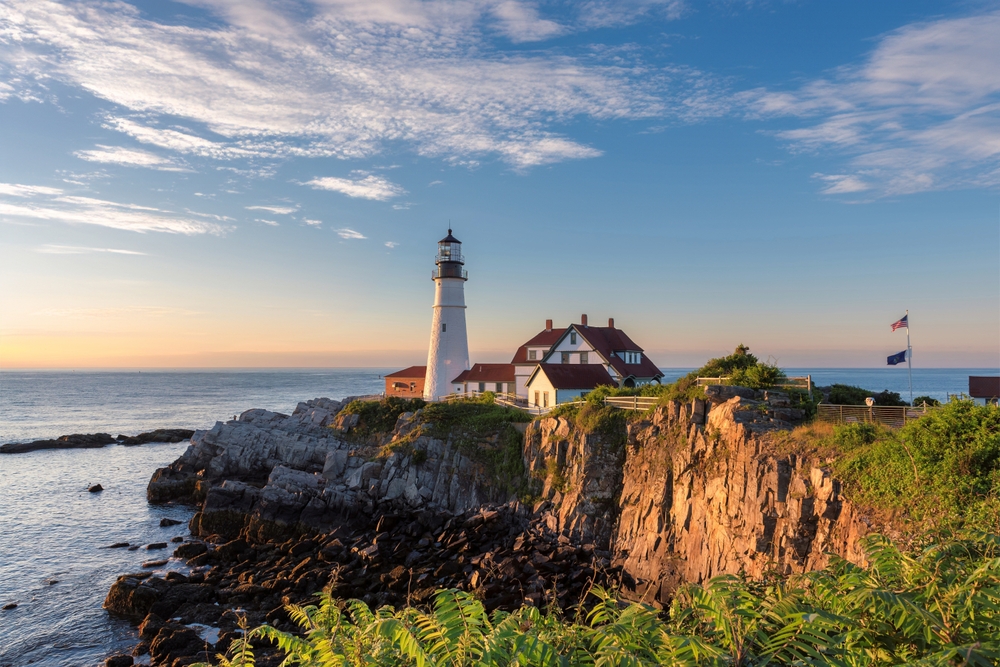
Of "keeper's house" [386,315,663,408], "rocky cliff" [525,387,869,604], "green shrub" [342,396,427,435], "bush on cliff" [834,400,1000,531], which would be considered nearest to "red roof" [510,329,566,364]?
"keeper's house" [386,315,663,408]

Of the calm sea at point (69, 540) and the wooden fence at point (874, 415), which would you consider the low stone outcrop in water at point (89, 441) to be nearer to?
the calm sea at point (69, 540)

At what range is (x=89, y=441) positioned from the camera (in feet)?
202

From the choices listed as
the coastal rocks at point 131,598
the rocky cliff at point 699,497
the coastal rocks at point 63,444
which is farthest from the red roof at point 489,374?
the coastal rocks at point 63,444

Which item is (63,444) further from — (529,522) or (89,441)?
(529,522)

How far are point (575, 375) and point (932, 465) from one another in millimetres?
27191

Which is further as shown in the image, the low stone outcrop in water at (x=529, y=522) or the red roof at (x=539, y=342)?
the red roof at (x=539, y=342)

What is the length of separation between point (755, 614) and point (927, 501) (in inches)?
517

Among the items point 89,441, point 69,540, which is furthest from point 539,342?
point 89,441

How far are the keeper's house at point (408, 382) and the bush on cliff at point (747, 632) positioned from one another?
56.4 meters

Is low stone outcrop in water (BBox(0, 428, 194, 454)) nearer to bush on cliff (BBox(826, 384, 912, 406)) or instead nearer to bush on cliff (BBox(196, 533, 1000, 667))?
bush on cliff (BBox(826, 384, 912, 406))

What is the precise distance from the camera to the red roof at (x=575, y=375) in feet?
133

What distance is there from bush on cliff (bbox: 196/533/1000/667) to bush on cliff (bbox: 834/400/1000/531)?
1035 centimetres

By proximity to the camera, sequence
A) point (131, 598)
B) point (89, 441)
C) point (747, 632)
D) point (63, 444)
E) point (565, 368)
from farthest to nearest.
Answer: point (89, 441) → point (63, 444) → point (565, 368) → point (131, 598) → point (747, 632)

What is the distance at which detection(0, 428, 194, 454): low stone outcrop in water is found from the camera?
5897cm
